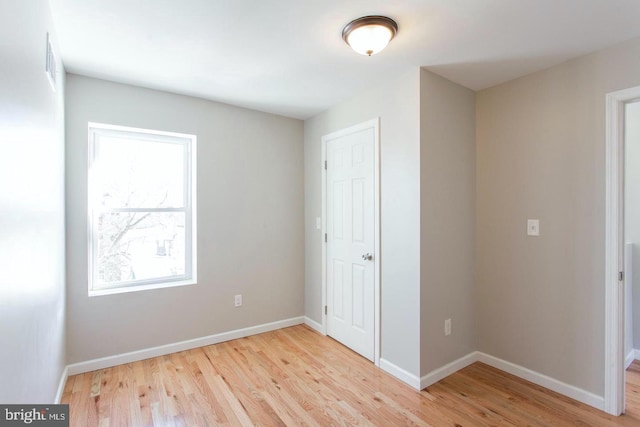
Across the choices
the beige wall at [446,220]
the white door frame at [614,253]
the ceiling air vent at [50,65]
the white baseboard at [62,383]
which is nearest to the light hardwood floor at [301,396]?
the white baseboard at [62,383]

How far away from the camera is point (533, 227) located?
249 centimetres

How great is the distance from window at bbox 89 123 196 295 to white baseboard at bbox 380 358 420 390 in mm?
1941

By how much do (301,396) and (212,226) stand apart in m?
1.77

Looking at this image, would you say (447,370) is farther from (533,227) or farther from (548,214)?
(548,214)

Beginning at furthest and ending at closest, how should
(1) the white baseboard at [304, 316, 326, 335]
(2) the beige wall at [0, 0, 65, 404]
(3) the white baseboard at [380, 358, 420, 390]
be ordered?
(1) the white baseboard at [304, 316, 326, 335]
(3) the white baseboard at [380, 358, 420, 390]
(2) the beige wall at [0, 0, 65, 404]

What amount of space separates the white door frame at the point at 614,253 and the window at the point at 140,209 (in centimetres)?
331

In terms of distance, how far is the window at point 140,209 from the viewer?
2.74m

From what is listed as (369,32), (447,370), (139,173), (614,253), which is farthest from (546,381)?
(139,173)

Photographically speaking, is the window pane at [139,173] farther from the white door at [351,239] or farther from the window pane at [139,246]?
the white door at [351,239]

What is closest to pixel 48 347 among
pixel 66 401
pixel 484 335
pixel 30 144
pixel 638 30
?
pixel 66 401

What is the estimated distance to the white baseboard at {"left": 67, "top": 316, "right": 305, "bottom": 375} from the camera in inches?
102

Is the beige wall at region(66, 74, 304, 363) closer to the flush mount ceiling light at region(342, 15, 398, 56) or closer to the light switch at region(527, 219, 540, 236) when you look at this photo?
the flush mount ceiling light at region(342, 15, 398, 56)

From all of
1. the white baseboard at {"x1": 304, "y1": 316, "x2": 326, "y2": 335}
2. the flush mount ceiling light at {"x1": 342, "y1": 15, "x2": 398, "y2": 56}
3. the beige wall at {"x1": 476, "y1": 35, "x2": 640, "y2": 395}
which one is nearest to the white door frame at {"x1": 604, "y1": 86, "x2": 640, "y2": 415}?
the beige wall at {"x1": 476, "y1": 35, "x2": 640, "y2": 395}

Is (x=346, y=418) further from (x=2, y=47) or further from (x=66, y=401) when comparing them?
(x=2, y=47)
